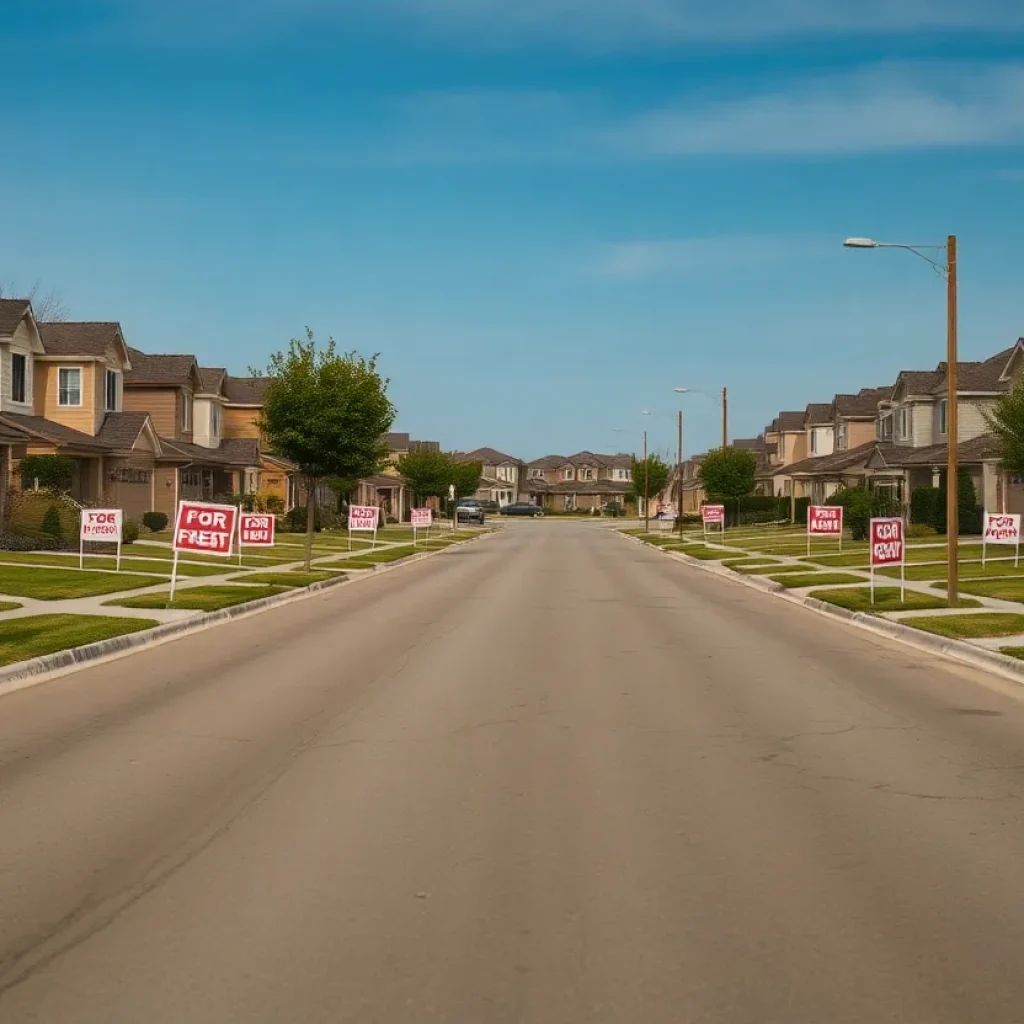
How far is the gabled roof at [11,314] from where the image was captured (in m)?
45.1

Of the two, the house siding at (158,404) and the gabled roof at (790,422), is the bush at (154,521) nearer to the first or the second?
the house siding at (158,404)

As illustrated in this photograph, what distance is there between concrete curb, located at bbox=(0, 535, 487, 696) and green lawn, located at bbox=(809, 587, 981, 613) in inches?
404

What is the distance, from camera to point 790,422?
10519 cm

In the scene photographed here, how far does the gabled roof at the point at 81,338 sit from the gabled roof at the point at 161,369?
249 inches

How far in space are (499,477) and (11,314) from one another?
152161 mm

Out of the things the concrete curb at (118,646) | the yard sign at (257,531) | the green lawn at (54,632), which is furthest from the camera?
the yard sign at (257,531)

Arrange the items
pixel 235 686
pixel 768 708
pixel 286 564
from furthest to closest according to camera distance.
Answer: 1. pixel 286 564
2. pixel 235 686
3. pixel 768 708

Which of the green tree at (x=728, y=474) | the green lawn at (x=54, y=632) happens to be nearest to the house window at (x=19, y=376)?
the green lawn at (x=54, y=632)

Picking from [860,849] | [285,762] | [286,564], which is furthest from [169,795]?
[286,564]

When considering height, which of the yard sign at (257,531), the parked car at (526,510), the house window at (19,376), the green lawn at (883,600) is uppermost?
the house window at (19,376)

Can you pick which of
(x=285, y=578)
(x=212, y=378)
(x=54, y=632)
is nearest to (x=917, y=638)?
(x=54, y=632)

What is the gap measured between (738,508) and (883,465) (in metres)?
20.6

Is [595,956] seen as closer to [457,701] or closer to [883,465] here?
[457,701]

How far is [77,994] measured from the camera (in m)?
5.22
